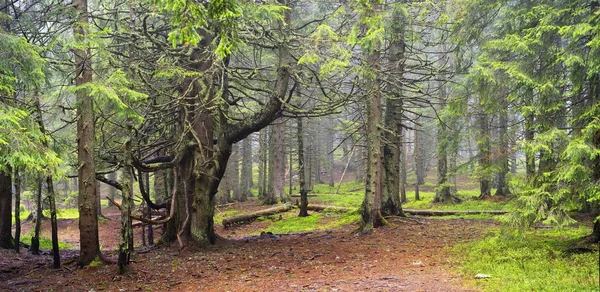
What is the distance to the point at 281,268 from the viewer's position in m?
8.39

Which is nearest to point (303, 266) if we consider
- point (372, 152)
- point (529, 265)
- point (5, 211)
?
point (529, 265)

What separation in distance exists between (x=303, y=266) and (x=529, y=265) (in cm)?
435

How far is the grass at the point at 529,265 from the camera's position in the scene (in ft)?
18.7

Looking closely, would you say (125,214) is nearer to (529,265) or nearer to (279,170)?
(529,265)

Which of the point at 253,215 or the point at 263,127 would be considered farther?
the point at 253,215

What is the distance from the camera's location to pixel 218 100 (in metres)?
9.33

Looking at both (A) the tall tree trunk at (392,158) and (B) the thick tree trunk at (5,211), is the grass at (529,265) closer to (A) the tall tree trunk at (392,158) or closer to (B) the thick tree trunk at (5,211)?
(A) the tall tree trunk at (392,158)

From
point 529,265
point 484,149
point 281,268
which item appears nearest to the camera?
point 529,265

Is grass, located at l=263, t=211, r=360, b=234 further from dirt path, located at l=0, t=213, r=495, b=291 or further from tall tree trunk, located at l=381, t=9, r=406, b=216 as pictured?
dirt path, located at l=0, t=213, r=495, b=291

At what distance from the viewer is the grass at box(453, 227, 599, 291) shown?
5.70 meters

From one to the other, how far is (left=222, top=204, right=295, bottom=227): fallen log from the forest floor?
232 inches

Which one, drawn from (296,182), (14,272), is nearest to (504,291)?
(14,272)

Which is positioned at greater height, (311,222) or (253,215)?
(253,215)

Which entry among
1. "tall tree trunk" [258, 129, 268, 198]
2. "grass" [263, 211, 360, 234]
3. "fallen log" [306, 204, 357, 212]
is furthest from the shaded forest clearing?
"tall tree trunk" [258, 129, 268, 198]
